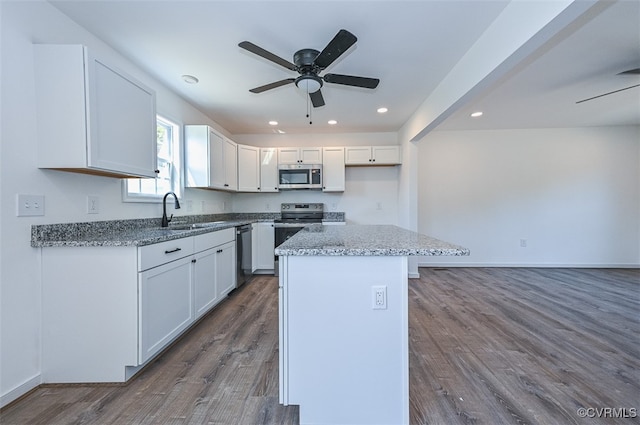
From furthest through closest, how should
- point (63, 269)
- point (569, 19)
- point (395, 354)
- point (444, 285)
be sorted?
point (444, 285), point (63, 269), point (569, 19), point (395, 354)

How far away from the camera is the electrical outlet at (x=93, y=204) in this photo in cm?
193

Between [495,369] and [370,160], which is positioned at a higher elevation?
[370,160]

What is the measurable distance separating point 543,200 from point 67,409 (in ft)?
21.0

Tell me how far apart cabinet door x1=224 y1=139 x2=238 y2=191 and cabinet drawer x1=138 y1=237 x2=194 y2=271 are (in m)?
1.76

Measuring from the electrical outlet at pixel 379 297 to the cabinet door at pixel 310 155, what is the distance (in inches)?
133

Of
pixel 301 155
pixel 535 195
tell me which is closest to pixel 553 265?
pixel 535 195

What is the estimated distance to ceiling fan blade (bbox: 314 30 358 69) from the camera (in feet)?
5.16

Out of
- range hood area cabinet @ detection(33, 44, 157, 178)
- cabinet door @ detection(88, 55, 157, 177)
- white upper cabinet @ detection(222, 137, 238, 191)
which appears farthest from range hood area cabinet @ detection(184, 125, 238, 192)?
range hood area cabinet @ detection(33, 44, 157, 178)

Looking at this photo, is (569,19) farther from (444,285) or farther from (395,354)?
(444,285)

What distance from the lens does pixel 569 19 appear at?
4.49ft

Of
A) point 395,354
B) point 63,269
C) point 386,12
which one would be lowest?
point 395,354

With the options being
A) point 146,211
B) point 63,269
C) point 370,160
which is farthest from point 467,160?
point 63,269

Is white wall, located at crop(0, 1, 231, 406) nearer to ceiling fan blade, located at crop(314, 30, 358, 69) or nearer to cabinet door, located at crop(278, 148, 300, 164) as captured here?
ceiling fan blade, located at crop(314, 30, 358, 69)

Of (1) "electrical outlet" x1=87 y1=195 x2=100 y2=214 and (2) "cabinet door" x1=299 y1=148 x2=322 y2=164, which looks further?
(2) "cabinet door" x1=299 y1=148 x2=322 y2=164
